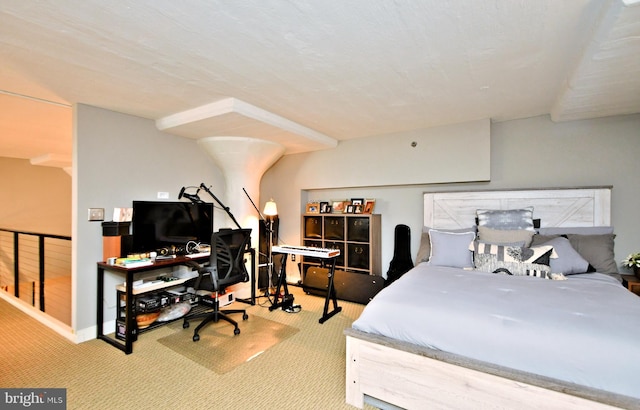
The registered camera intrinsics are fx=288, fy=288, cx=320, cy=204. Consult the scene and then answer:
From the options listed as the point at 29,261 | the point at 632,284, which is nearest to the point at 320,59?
the point at 632,284

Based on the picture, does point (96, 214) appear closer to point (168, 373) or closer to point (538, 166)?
point (168, 373)

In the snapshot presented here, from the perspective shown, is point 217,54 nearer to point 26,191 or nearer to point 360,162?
point 360,162

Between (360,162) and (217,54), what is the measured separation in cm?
267

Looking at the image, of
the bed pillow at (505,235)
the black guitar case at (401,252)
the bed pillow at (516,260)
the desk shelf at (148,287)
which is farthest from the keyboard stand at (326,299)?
the bed pillow at (505,235)

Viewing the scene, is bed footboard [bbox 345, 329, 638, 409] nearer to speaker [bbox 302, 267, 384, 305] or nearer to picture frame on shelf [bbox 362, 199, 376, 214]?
speaker [bbox 302, 267, 384, 305]

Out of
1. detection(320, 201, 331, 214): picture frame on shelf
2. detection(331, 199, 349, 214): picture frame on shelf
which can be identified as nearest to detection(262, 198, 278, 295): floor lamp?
detection(320, 201, 331, 214): picture frame on shelf

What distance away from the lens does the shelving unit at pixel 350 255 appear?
3949mm

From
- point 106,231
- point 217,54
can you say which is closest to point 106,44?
point 217,54

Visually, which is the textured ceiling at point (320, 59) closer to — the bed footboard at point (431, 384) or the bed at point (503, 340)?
the bed at point (503, 340)

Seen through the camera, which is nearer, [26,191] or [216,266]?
[216,266]

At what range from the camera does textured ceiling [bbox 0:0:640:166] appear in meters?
1.58

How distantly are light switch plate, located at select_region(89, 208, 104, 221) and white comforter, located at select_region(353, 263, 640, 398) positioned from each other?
2846mm

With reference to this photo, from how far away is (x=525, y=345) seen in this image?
1.50m

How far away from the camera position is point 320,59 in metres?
2.08
